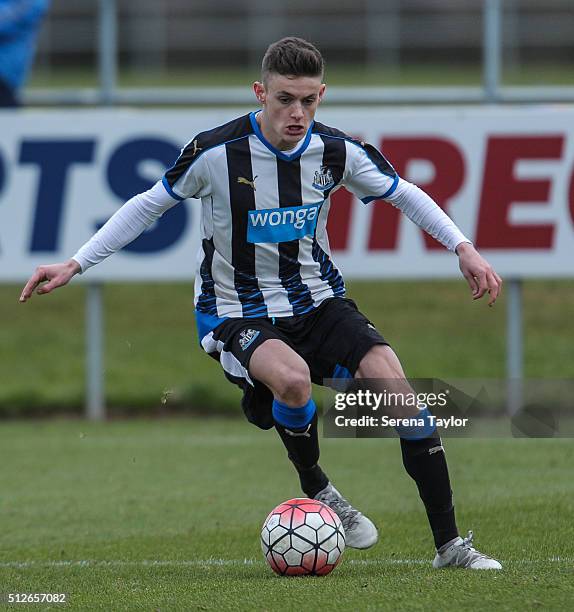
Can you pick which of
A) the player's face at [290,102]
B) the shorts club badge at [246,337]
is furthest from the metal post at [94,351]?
the player's face at [290,102]

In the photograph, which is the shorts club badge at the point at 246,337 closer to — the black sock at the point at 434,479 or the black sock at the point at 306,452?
the black sock at the point at 306,452

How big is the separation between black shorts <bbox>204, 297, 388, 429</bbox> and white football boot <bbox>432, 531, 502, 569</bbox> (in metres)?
0.84

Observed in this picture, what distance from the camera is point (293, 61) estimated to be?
558 centimetres

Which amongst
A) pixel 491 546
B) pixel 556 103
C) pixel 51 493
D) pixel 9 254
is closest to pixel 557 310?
pixel 556 103

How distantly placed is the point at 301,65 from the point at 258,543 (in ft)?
7.71

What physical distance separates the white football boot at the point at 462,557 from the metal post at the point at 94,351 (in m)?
5.98

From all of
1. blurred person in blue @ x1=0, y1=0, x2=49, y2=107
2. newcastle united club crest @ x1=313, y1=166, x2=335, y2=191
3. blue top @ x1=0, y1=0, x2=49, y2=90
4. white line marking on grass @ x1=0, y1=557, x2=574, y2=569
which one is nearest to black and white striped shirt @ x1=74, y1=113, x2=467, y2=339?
newcastle united club crest @ x1=313, y1=166, x2=335, y2=191

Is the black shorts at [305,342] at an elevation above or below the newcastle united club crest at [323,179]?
below

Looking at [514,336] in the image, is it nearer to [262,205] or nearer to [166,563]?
[262,205]

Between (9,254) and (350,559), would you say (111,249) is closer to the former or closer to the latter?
(350,559)

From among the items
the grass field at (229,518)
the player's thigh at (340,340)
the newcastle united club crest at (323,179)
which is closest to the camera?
the grass field at (229,518)

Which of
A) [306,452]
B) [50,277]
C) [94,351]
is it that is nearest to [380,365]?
[306,452]

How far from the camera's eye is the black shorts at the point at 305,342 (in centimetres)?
574

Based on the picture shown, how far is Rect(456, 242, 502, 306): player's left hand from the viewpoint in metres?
5.36
